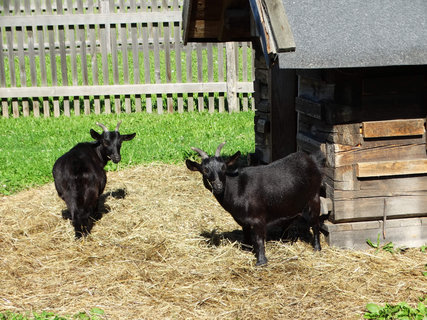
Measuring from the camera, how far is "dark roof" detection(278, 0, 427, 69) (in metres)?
5.84

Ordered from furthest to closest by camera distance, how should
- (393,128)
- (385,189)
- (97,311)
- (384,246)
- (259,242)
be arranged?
(384,246), (385,189), (393,128), (259,242), (97,311)

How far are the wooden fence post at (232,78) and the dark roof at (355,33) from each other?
7468mm

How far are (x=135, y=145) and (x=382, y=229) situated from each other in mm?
5444

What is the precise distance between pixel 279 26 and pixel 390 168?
7.08ft

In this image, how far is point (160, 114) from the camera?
554 inches

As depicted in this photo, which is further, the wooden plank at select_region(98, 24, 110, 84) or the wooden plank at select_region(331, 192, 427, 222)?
the wooden plank at select_region(98, 24, 110, 84)

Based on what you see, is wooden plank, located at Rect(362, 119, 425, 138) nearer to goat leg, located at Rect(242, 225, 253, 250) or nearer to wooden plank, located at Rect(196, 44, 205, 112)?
goat leg, located at Rect(242, 225, 253, 250)

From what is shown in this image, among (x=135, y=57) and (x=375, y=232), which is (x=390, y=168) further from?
(x=135, y=57)

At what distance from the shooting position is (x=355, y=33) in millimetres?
6082

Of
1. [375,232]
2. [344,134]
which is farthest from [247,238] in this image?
[344,134]

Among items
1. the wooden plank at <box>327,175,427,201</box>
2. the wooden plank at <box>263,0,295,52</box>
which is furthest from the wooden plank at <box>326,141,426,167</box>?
the wooden plank at <box>263,0,295,52</box>

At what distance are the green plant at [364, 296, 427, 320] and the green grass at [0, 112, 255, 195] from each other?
17.4 ft

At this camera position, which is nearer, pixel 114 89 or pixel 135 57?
pixel 114 89

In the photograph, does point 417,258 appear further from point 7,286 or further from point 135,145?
point 135,145
